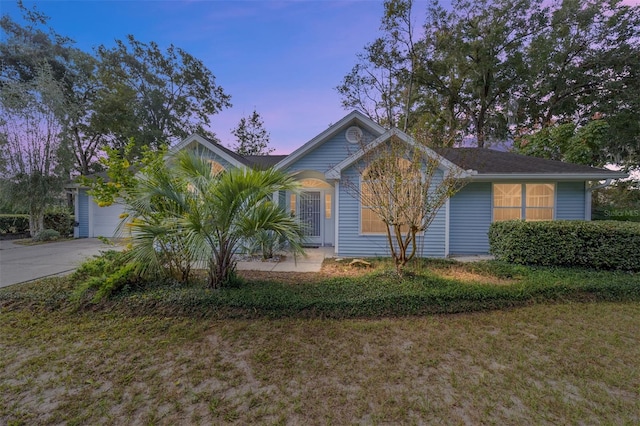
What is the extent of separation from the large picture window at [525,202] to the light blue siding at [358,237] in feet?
8.04

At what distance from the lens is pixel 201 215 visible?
4.28m

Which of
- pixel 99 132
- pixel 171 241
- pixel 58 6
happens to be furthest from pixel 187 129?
pixel 171 241

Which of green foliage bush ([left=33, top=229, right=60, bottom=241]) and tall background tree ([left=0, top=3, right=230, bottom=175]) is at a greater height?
tall background tree ([left=0, top=3, right=230, bottom=175])

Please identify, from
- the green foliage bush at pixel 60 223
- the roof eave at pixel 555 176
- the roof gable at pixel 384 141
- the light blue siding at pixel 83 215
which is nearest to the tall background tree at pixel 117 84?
the light blue siding at pixel 83 215

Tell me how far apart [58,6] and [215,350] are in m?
11.7

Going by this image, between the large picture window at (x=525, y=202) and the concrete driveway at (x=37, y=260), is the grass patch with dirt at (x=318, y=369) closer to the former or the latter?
the concrete driveway at (x=37, y=260)

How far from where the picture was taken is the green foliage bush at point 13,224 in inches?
543

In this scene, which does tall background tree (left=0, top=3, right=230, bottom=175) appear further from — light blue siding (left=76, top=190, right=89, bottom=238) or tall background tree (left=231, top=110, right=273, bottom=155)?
light blue siding (left=76, top=190, right=89, bottom=238)

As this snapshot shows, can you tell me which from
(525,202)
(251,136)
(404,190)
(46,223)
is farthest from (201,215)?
(251,136)

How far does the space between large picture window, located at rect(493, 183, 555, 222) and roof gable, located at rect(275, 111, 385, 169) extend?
4788 mm

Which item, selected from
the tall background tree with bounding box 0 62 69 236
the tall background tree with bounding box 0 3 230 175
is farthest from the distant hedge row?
the tall background tree with bounding box 0 3 230 175

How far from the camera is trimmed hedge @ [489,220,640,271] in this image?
6047 millimetres

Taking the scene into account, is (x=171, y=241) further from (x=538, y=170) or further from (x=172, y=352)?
(x=538, y=170)

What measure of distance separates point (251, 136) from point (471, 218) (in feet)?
76.1
